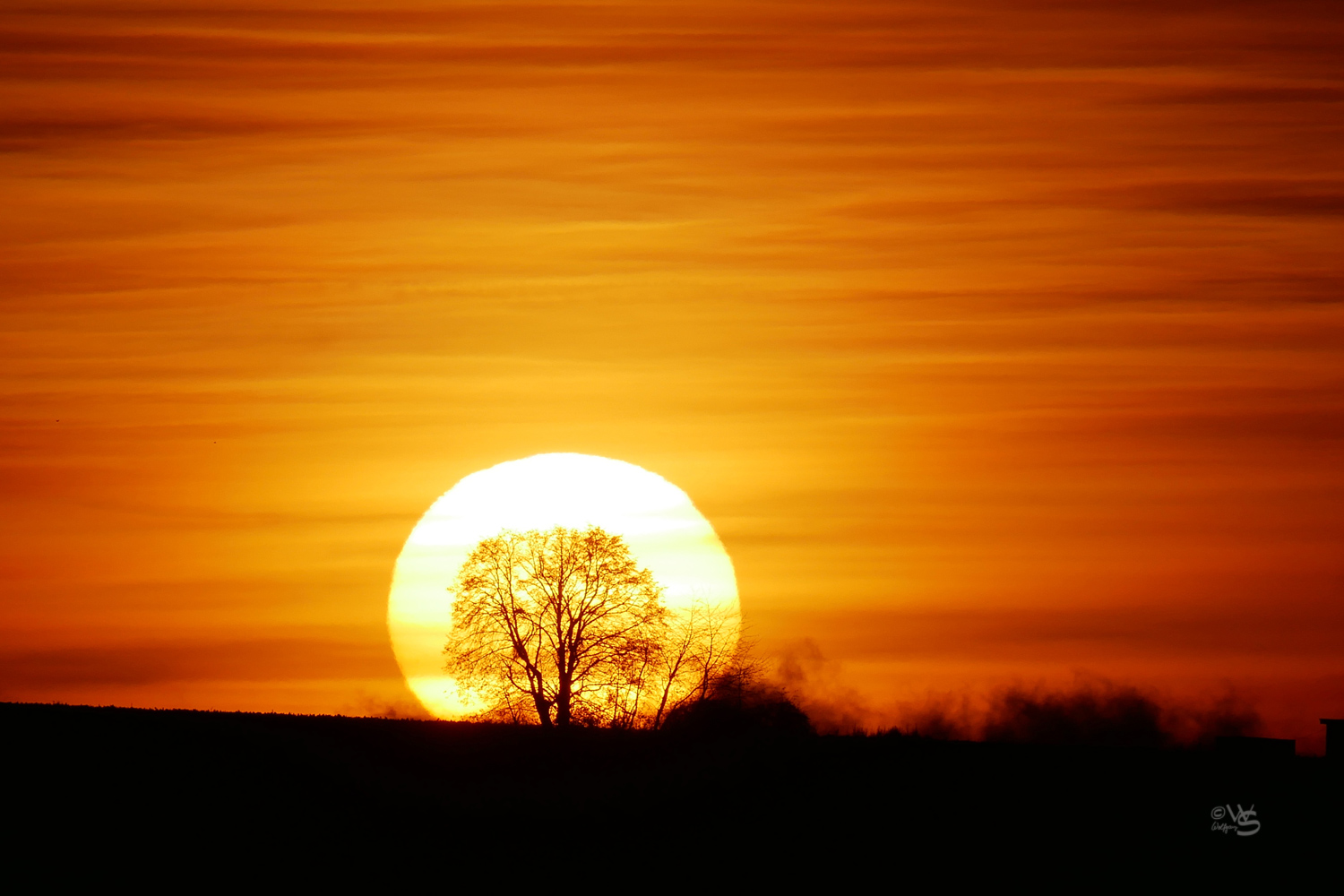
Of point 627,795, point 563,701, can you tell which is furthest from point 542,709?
point 627,795

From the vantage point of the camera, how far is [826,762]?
4028 centimetres

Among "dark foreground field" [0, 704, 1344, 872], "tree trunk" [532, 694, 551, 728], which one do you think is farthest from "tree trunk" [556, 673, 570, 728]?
"dark foreground field" [0, 704, 1344, 872]

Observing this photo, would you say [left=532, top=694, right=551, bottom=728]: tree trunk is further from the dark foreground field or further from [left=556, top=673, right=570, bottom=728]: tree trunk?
the dark foreground field

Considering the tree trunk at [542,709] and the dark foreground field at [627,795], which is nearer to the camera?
the dark foreground field at [627,795]

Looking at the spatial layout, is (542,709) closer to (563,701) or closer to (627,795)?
(563,701)

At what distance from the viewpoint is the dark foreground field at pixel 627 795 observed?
34469 mm

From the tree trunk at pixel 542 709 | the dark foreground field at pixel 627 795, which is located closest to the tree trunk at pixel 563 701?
the tree trunk at pixel 542 709

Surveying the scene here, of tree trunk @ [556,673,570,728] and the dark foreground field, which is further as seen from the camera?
tree trunk @ [556,673,570,728]

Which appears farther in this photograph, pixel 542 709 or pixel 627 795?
pixel 542 709

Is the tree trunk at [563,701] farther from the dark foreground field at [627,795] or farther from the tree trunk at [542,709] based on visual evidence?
the dark foreground field at [627,795]

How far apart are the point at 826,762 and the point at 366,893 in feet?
39.6

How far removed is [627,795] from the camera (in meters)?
38.5

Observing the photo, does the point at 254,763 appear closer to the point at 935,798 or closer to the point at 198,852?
the point at 198,852

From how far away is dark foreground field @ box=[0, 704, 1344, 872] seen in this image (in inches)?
1357
